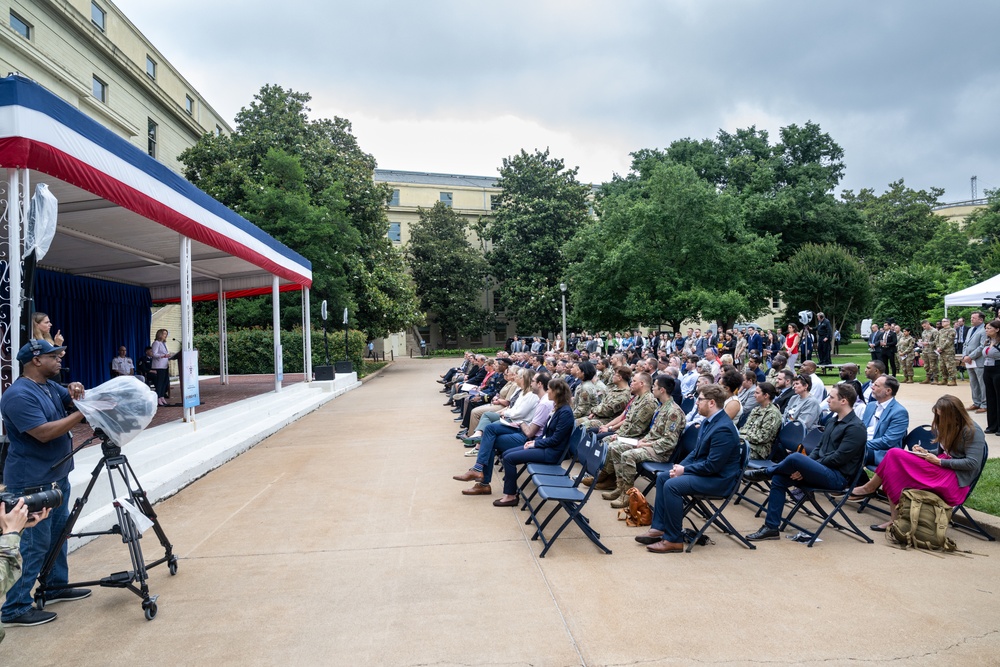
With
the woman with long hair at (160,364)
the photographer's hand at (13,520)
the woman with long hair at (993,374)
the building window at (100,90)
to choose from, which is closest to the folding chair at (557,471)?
the photographer's hand at (13,520)

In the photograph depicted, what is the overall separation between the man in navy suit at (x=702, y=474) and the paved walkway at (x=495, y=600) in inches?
7.9

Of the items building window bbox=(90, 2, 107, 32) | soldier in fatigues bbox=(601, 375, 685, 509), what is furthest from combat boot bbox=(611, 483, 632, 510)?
building window bbox=(90, 2, 107, 32)

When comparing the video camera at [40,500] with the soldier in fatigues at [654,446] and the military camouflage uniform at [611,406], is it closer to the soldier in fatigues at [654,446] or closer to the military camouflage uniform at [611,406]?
the soldier in fatigues at [654,446]

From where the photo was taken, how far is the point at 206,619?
4258 millimetres

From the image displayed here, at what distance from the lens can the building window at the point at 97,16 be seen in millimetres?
26120

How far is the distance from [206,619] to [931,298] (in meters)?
34.1

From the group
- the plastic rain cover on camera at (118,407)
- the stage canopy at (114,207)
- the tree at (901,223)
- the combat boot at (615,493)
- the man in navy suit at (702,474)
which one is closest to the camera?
the plastic rain cover on camera at (118,407)

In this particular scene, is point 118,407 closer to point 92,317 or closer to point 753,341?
point 92,317

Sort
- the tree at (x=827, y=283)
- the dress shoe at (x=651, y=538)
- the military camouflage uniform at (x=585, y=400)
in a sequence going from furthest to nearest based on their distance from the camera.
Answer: the tree at (x=827, y=283)
the military camouflage uniform at (x=585, y=400)
the dress shoe at (x=651, y=538)

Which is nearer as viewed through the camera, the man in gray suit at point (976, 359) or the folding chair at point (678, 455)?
the folding chair at point (678, 455)

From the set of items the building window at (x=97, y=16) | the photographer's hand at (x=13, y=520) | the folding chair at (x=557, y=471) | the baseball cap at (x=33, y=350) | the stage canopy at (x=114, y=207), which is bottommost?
the folding chair at (x=557, y=471)

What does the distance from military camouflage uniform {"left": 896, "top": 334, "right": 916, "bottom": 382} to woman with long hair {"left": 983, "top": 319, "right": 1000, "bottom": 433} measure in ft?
28.9

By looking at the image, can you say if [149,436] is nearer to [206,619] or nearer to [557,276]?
[206,619]

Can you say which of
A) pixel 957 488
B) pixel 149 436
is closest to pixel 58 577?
pixel 149 436
